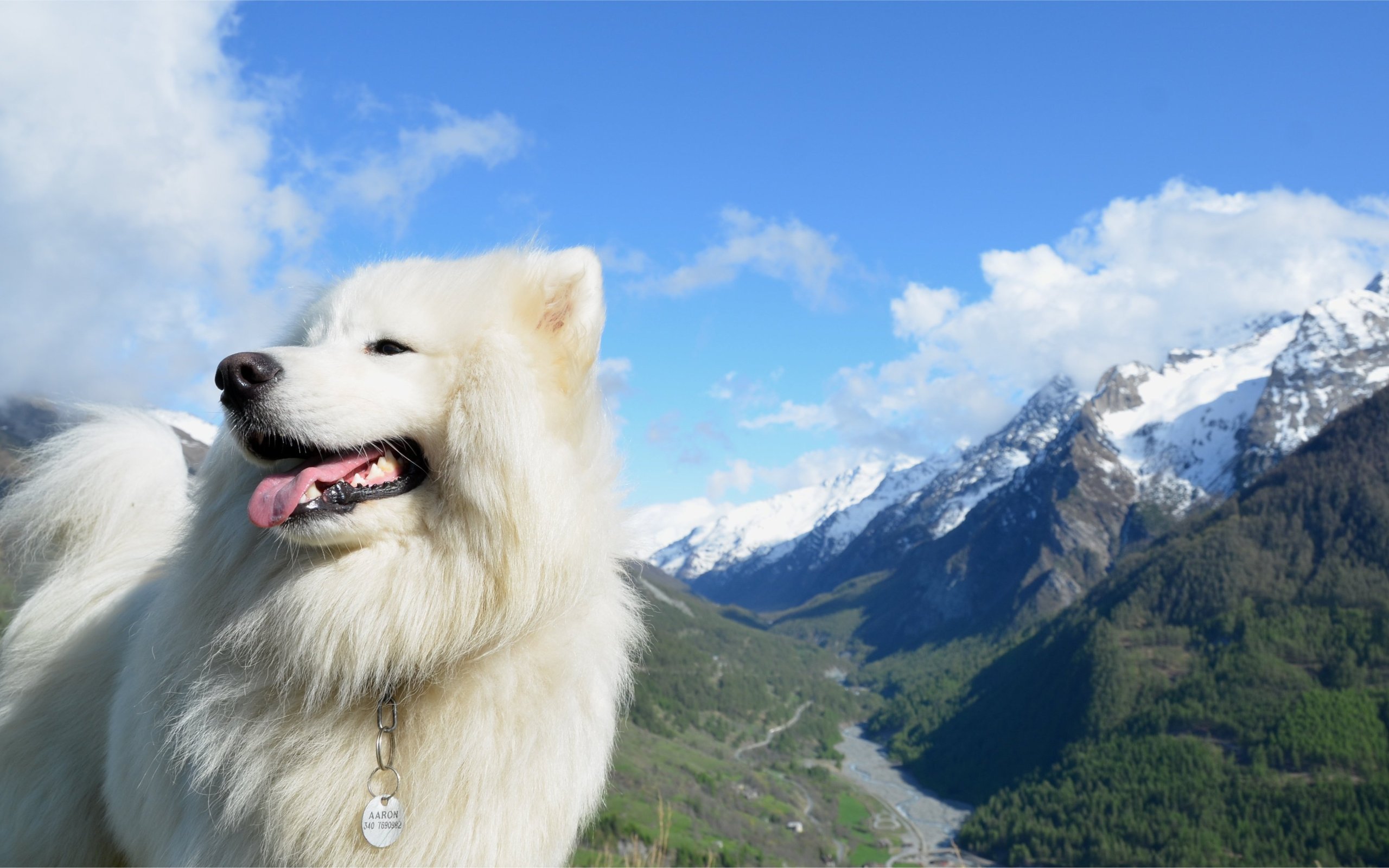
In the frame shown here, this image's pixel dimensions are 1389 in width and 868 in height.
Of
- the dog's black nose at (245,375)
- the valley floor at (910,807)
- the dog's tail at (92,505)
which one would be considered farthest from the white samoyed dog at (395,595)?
the valley floor at (910,807)

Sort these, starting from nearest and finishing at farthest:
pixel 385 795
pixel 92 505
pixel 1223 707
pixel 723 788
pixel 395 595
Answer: pixel 395 595, pixel 385 795, pixel 92 505, pixel 723 788, pixel 1223 707

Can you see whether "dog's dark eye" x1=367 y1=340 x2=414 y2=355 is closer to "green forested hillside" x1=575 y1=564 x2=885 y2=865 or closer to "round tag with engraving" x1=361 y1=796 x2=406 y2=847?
"round tag with engraving" x1=361 y1=796 x2=406 y2=847

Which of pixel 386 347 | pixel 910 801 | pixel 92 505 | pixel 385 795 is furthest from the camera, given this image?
pixel 910 801

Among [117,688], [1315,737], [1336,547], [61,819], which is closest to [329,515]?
[117,688]

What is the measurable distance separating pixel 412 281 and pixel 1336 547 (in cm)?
20706

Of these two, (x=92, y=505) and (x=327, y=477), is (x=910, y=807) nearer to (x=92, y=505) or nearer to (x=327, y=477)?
(x=92, y=505)

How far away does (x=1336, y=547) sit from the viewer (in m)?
165

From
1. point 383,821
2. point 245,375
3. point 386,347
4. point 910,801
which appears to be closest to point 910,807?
point 910,801

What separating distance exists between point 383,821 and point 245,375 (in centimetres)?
184

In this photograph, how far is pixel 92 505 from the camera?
16.9 ft

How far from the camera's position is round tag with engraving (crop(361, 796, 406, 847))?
3.30 meters

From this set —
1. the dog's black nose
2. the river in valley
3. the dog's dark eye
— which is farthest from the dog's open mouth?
the river in valley

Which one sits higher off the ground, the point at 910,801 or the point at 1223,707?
the point at 1223,707

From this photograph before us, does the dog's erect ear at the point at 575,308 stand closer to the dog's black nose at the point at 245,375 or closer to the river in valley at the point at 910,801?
the dog's black nose at the point at 245,375
